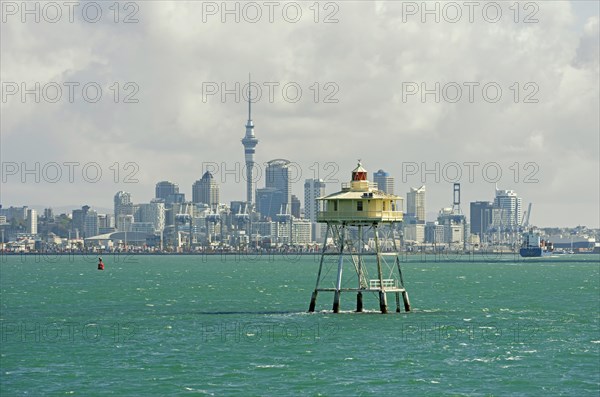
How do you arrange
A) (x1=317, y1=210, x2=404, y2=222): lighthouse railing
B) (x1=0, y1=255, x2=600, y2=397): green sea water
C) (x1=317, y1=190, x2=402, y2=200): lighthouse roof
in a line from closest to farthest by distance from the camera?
(x1=0, y1=255, x2=600, y2=397): green sea water
(x1=317, y1=210, x2=404, y2=222): lighthouse railing
(x1=317, y1=190, x2=402, y2=200): lighthouse roof

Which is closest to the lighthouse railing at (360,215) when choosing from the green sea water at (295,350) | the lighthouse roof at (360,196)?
the lighthouse roof at (360,196)

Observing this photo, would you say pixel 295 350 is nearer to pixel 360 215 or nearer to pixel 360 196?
pixel 360 215

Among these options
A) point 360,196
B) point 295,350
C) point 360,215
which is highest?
point 360,196

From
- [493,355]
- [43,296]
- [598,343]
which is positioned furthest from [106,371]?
[43,296]

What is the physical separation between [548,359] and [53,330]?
3004 centimetres

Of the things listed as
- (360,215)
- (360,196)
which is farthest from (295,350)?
(360,196)

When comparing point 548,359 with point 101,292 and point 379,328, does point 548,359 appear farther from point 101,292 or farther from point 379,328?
point 101,292


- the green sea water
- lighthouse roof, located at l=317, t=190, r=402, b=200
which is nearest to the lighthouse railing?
lighthouse roof, located at l=317, t=190, r=402, b=200

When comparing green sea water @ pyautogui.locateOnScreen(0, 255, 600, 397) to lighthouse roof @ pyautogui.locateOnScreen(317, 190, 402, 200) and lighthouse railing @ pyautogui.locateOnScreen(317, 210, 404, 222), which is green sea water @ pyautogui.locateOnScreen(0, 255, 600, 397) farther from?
lighthouse roof @ pyautogui.locateOnScreen(317, 190, 402, 200)

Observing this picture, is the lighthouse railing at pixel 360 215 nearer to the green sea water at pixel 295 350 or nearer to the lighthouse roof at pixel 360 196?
the lighthouse roof at pixel 360 196

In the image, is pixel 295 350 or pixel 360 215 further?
pixel 360 215

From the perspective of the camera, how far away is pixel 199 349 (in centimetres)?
5916

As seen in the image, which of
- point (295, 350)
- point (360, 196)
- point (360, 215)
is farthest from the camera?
point (360, 196)

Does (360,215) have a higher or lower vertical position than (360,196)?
lower
